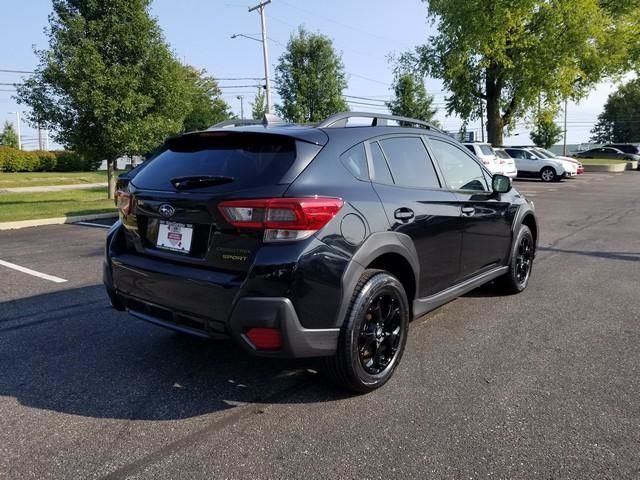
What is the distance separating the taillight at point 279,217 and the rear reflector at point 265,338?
48 cm

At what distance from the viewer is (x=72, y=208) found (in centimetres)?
1356

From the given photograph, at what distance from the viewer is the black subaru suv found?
2.75 metres

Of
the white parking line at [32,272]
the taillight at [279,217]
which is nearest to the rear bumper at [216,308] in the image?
the taillight at [279,217]

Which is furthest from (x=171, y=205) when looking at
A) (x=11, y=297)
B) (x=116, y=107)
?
(x=116, y=107)

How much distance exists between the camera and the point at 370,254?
304 centimetres

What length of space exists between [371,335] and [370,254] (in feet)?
1.66

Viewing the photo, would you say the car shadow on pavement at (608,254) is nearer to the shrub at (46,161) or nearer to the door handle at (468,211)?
the door handle at (468,211)

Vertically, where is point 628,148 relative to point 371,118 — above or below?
above

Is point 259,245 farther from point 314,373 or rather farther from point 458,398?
point 458,398

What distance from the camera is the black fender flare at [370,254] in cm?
290

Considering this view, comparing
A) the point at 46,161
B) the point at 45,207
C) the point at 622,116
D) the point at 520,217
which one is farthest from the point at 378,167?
the point at 622,116

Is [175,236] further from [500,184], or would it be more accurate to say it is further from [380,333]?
[500,184]

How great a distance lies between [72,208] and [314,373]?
12.1 meters

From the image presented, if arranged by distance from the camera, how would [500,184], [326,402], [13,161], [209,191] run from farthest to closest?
[13,161] < [500,184] < [326,402] < [209,191]
